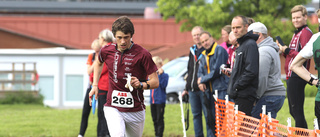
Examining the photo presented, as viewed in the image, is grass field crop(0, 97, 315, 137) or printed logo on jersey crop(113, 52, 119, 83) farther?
grass field crop(0, 97, 315, 137)

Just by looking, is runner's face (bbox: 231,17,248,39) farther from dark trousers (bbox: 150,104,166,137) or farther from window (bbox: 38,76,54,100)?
window (bbox: 38,76,54,100)

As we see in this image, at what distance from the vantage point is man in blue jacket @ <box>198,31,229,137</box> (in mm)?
9680

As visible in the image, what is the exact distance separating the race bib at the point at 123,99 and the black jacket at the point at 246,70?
1504 millimetres

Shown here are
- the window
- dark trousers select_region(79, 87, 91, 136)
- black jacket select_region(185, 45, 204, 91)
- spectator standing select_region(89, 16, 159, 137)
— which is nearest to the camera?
spectator standing select_region(89, 16, 159, 137)

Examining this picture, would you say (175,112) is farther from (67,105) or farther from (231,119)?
(67,105)

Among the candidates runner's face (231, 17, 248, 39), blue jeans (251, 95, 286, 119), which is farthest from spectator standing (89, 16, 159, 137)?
blue jeans (251, 95, 286, 119)

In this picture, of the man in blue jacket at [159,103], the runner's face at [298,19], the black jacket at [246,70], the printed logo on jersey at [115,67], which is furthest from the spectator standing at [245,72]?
the man in blue jacket at [159,103]

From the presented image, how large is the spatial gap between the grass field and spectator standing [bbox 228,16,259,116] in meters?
3.66

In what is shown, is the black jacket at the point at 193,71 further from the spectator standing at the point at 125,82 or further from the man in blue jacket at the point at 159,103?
the spectator standing at the point at 125,82

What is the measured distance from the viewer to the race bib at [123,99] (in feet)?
22.2

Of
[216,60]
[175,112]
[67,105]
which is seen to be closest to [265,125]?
[216,60]

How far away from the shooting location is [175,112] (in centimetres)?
1478

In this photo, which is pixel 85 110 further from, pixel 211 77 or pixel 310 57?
pixel 310 57

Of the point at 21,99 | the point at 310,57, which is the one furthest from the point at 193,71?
the point at 21,99
